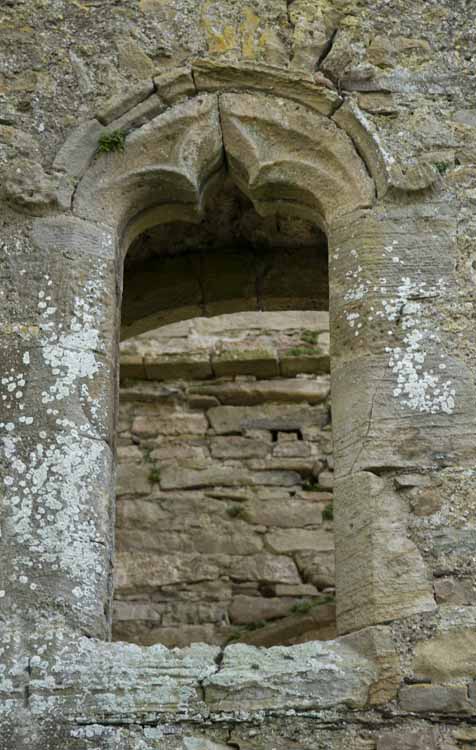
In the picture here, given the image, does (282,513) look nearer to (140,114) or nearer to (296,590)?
(296,590)

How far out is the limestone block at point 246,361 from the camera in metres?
9.30

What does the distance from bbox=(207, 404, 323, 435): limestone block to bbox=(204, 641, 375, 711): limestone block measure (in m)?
4.55

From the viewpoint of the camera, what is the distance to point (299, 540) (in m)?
8.77

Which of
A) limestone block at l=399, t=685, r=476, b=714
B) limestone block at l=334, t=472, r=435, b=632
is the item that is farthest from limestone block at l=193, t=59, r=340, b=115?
limestone block at l=399, t=685, r=476, b=714

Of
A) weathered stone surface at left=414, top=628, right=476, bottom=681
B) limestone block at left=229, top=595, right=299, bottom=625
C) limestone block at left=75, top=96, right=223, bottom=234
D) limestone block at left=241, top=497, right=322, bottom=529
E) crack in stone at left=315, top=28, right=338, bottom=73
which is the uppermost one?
crack in stone at left=315, top=28, right=338, bottom=73

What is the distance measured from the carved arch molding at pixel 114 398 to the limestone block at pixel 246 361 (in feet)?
11.5

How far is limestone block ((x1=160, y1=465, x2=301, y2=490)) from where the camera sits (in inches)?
Result: 354

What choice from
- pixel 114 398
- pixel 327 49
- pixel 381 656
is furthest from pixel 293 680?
pixel 327 49

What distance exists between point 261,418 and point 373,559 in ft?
14.6

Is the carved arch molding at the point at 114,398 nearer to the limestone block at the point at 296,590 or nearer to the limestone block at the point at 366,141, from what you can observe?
the limestone block at the point at 366,141

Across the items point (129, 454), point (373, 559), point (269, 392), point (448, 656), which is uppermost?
point (269, 392)

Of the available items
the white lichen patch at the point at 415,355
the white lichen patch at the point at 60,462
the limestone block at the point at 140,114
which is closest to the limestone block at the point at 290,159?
the limestone block at the point at 140,114

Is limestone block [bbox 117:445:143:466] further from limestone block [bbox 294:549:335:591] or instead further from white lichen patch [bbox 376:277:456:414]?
white lichen patch [bbox 376:277:456:414]

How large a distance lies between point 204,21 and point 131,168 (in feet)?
2.45
